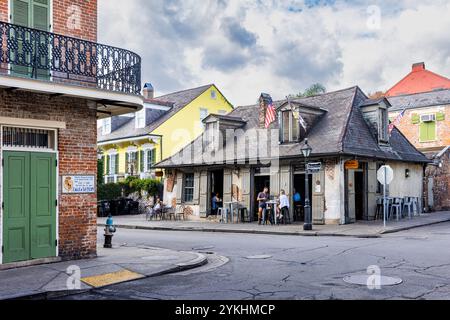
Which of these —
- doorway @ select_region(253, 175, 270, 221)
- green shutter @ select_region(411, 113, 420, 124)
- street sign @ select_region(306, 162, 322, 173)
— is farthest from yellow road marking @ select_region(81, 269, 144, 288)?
green shutter @ select_region(411, 113, 420, 124)

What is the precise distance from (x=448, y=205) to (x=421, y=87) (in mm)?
18435

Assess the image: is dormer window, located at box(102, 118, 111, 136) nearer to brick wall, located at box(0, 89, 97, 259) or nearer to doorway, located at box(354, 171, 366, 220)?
doorway, located at box(354, 171, 366, 220)

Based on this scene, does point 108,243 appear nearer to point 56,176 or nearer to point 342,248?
point 56,176

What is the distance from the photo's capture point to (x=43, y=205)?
36.0 ft

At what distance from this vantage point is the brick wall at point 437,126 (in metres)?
31.9

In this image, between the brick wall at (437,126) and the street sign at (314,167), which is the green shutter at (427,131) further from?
the street sign at (314,167)

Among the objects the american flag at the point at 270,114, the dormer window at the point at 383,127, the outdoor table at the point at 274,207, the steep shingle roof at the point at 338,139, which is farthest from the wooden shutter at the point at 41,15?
the dormer window at the point at 383,127

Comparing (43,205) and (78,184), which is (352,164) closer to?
(78,184)

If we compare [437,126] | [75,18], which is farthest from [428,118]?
[75,18]

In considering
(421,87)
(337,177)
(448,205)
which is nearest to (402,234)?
(337,177)

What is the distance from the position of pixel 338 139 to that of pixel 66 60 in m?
13.9

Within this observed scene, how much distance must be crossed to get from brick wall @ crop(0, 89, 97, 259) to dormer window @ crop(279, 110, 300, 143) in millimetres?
13558

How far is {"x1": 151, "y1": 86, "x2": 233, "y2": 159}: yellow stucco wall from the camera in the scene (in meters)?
35.3
